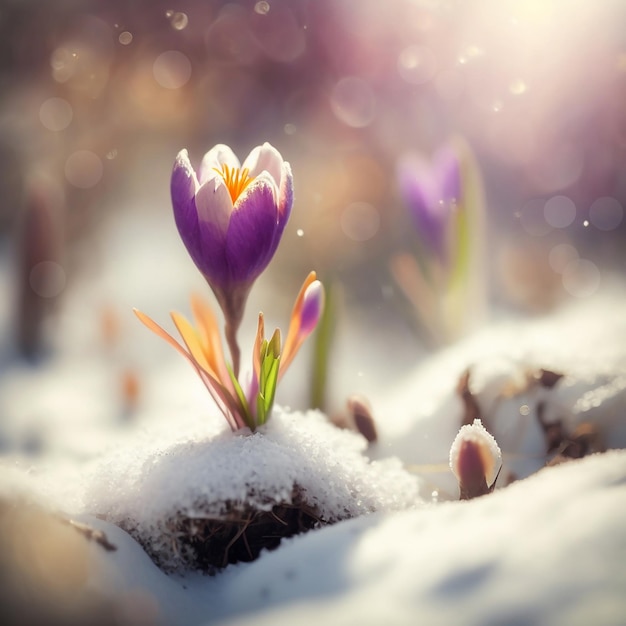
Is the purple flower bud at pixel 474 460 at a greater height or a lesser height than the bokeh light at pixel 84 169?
lesser

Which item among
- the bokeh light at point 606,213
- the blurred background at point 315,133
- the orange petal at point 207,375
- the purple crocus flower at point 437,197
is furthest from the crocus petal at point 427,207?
the orange petal at point 207,375

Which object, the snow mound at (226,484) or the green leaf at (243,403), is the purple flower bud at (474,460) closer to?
the snow mound at (226,484)

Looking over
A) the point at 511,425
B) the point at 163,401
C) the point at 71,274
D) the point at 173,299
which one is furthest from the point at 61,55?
the point at 511,425

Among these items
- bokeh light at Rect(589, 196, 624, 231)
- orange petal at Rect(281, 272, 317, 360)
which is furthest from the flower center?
bokeh light at Rect(589, 196, 624, 231)

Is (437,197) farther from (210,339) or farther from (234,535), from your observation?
(234,535)

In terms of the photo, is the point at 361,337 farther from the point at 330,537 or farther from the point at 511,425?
the point at 330,537

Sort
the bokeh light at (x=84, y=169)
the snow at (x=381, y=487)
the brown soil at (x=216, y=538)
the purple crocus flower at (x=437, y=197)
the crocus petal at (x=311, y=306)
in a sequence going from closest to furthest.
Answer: the snow at (x=381, y=487)
the brown soil at (x=216, y=538)
the crocus petal at (x=311, y=306)
the purple crocus flower at (x=437, y=197)
the bokeh light at (x=84, y=169)

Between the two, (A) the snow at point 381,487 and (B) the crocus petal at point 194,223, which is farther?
(B) the crocus petal at point 194,223

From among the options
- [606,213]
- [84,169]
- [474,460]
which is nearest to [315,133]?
[84,169]

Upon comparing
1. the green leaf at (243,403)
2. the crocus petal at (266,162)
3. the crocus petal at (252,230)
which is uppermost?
the crocus petal at (266,162)
